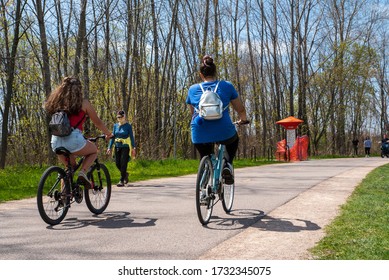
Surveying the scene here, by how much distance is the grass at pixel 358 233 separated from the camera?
3787 millimetres

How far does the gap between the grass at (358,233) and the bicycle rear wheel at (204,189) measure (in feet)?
4.45

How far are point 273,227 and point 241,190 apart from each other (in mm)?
3871

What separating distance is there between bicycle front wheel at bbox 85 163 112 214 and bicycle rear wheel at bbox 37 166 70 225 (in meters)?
0.45

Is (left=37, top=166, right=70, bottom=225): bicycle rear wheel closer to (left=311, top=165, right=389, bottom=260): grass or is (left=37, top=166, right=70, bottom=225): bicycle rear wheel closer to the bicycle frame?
the bicycle frame

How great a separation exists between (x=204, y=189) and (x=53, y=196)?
178 centimetres

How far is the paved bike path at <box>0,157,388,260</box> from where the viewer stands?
4.01 metres

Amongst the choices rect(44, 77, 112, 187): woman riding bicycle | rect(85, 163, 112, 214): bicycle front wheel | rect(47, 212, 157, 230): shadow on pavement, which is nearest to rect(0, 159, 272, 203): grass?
rect(85, 163, 112, 214): bicycle front wheel

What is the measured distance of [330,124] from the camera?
47.4m

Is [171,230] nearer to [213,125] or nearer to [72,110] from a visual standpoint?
[213,125]

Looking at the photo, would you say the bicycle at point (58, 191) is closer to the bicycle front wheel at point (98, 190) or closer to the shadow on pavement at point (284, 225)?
the bicycle front wheel at point (98, 190)

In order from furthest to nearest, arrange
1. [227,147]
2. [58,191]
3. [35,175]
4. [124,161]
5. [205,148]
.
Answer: [35,175] < [124,161] < [227,147] < [205,148] < [58,191]

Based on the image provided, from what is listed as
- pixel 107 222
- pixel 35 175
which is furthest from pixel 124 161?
pixel 107 222

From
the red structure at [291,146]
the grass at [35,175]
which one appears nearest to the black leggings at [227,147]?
the grass at [35,175]

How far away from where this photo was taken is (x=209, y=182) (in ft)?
17.8
